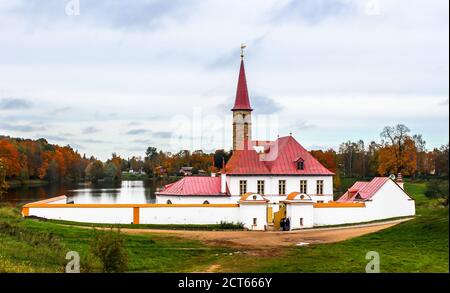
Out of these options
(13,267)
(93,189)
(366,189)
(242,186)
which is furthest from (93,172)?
(13,267)

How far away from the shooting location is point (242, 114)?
3488 centimetres

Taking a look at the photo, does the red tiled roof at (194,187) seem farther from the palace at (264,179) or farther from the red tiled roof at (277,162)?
the red tiled roof at (277,162)

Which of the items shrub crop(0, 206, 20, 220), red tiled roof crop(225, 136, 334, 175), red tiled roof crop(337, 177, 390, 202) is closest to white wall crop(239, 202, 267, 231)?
red tiled roof crop(225, 136, 334, 175)

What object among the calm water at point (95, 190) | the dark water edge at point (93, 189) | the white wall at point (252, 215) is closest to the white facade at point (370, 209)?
the white wall at point (252, 215)

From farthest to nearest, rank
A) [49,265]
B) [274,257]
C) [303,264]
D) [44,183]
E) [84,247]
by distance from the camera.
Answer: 1. [44,183]
2. [84,247]
3. [274,257]
4. [303,264]
5. [49,265]

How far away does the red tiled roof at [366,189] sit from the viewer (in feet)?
85.7

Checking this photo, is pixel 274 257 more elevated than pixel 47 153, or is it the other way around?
pixel 47 153

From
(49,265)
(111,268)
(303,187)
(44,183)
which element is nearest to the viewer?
(111,268)

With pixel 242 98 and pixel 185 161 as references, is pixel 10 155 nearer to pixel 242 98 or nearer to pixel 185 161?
pixel 185 161
